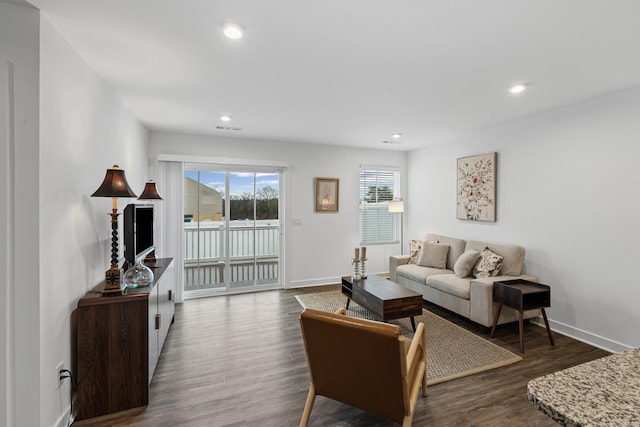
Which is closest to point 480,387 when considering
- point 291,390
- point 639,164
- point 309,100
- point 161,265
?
point 291,390

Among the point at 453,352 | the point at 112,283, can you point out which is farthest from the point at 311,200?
the point at 112,283

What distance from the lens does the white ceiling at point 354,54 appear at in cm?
170

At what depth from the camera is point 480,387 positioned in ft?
7.72

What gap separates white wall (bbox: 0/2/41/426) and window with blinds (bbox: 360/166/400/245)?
185 inches

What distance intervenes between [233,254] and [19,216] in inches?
130

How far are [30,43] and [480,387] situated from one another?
3.79 metres

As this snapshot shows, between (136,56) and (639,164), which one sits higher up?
(136,56)

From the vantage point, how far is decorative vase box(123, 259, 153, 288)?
241 cm

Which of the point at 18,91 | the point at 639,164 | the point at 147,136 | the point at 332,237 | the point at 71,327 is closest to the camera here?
the point at 18,91

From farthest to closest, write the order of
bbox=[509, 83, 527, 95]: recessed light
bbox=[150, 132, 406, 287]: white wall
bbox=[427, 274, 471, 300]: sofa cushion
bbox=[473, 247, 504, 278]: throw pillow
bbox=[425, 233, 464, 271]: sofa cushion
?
bbox=[150, 132, 406, 287]: white wall, bbox=[425, 233, 464, 271]: sofa cushion, bbox=[473, 247, 504, 278]: throw pillow, bbox=[427, 274, 471, 300]: sofa cushion, bbox=[509, 83, 527, 95]: recessed light

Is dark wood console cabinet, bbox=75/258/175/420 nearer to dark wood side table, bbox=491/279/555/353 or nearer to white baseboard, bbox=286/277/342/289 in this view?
white baseboard, bbox=286/277/342/289

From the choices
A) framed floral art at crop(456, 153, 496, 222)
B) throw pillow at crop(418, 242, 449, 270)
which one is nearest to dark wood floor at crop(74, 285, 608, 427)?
throw pillow at crop(418, 242, 449, 270)

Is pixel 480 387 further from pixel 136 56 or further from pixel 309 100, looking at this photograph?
pixel 136 56

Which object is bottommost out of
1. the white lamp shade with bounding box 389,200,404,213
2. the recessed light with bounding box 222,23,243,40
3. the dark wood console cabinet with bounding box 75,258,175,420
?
the dark wood console cabinet with bounding box 75,258,175,420
